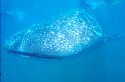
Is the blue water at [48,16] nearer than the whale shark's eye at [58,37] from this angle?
No

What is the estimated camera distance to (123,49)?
26625 millimetres

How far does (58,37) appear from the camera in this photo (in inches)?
197

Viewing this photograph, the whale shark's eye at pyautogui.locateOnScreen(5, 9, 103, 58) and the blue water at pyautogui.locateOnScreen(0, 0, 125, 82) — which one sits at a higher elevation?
the blue water at pyautogui.locateOnScreen(0, 0, 125, 82)

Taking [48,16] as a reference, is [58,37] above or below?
below

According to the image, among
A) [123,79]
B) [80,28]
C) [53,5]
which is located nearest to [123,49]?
[123,79]

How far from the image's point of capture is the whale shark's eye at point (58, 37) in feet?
14.8

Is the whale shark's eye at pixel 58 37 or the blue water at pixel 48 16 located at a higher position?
the blue water at pixel 48 16

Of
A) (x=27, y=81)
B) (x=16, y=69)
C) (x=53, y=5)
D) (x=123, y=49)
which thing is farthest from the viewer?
(x=123, y=49)

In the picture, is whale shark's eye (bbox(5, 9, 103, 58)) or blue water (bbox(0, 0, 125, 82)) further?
blue water (bbox(0, 0, 125, 82))

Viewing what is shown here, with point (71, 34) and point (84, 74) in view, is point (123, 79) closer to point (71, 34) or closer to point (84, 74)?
point (84, 74)

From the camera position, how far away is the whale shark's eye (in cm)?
450

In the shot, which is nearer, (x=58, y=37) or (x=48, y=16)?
(x=58, y=37)

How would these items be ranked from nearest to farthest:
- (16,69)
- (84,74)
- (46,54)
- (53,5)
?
1. (46,54)
2. (53,5)
3. (84,74)
4. (16,69)

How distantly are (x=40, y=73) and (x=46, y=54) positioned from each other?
18.0 metres
